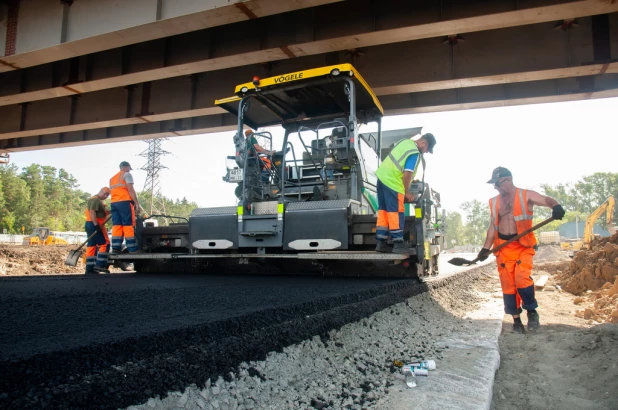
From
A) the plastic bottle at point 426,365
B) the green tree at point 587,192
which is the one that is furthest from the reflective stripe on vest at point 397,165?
the green tree at point 587,192

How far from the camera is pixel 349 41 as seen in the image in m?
7.56

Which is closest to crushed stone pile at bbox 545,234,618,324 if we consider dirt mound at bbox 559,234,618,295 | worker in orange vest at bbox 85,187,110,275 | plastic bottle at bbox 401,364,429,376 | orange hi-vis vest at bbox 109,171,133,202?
dirt mound at bbox 559,234,618,295

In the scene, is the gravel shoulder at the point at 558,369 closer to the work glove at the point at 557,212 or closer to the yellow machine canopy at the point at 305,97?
the work glove at the point at 557,212

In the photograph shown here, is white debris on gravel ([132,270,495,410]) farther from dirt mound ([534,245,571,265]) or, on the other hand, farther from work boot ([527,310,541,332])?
dirt mound ([534,245,571,265])

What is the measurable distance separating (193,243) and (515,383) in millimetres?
4310

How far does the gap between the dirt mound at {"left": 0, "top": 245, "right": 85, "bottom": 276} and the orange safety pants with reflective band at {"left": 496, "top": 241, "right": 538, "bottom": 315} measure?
12012mm

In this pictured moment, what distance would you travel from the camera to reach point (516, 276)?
4770 mm

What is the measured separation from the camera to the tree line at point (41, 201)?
58906mm

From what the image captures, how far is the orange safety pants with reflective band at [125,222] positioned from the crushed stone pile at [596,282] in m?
6.66

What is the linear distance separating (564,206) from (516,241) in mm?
88991

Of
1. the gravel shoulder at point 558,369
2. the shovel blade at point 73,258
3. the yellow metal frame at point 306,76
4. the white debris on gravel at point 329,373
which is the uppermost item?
the yellow metal frame at point 306,76

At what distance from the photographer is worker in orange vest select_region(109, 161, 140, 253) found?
22.5 feet

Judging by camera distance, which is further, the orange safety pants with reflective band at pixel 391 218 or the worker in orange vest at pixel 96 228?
the worker in orange vest at pixel 96 228

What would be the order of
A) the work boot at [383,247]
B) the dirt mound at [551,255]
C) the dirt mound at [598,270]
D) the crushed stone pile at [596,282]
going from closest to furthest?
the work boot at [383,247] < the crushed stone pile at [596,282] < the dirt mound at [598,270] < the dirt mound at [551,255]
